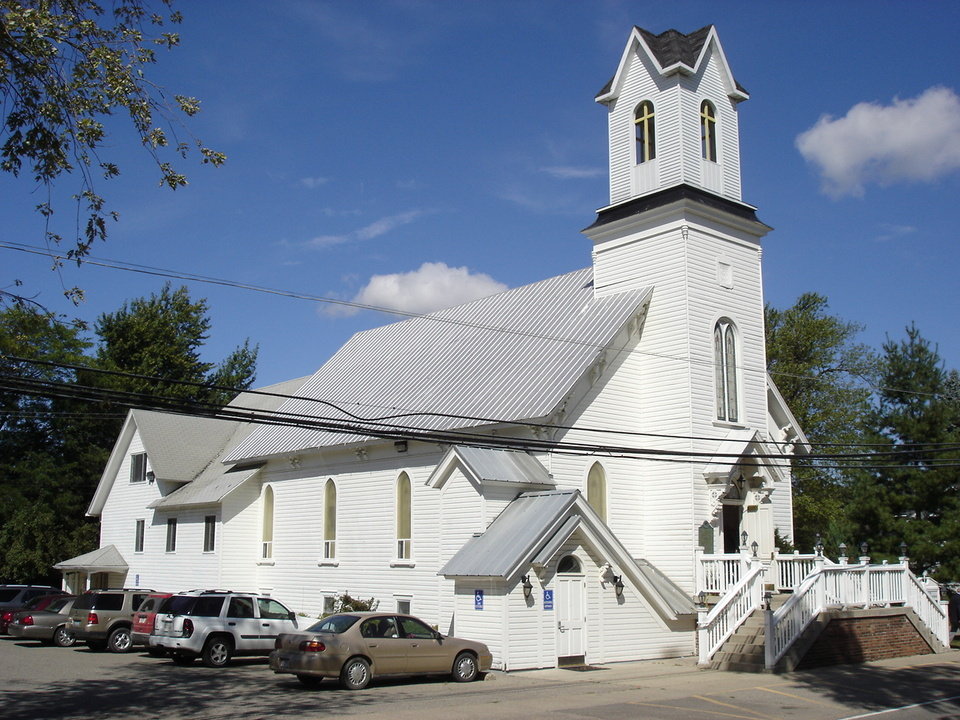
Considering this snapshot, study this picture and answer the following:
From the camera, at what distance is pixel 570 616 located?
23938 mm

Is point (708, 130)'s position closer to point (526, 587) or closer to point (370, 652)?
point (526, 587)

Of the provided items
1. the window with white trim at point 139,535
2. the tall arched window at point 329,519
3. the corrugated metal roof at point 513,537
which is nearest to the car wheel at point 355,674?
the corrugated metal roof at point 513,537

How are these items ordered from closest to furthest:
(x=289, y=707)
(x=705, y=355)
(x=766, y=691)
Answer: (x=289, y=707)
(x=766, y=691)
(x=705, y=355)

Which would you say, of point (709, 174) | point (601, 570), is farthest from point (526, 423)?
point (709, 174)

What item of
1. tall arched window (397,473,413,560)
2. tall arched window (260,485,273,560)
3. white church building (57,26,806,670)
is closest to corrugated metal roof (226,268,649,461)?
white church building (57,26,806,670)

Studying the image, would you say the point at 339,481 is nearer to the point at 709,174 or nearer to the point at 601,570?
the point at 601,570

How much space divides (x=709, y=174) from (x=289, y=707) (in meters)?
20.2

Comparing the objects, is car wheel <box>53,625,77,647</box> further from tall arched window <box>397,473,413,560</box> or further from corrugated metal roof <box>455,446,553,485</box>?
corrugated metal roof <box>455,446,553,485</box>

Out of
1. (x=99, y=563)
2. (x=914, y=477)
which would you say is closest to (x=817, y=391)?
(x=914, y=477)

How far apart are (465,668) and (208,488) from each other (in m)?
20.0

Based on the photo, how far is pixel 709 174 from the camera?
3028 cm

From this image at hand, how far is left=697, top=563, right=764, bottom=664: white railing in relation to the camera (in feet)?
77.0

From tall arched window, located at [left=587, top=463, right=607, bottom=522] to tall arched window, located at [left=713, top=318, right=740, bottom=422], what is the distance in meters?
3.90

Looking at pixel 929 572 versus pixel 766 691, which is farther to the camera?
pixel 929 572
